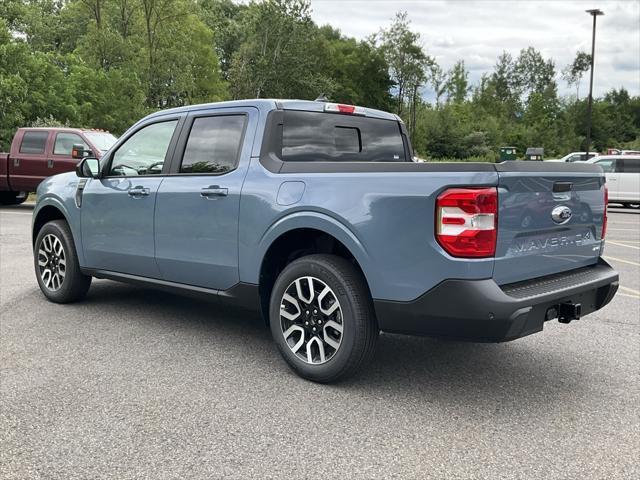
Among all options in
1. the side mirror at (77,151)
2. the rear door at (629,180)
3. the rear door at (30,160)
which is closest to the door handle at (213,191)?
the side mirror at (77,151)

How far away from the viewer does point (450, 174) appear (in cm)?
344

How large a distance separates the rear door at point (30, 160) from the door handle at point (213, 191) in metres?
12.2

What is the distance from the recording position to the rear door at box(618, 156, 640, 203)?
67.5ft

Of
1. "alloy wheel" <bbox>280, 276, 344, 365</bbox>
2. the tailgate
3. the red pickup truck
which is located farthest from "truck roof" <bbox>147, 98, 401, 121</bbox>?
the red pickup truck

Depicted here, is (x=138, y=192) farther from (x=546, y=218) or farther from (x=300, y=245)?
(x=546, y=218)

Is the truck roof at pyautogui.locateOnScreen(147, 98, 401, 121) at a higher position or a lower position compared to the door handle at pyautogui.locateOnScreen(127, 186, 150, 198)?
higher

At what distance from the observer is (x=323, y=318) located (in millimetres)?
4051

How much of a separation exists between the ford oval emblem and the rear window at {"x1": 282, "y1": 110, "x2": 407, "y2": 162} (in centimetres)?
159

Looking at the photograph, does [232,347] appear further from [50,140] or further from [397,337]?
[50,140]

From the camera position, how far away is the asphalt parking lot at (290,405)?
3.02 metres

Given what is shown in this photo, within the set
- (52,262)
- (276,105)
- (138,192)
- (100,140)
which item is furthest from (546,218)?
(100,140)

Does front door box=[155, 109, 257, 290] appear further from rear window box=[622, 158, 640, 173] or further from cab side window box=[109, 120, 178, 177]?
rear window box=[622, 158, 640, 173]

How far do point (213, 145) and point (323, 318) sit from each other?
165cm

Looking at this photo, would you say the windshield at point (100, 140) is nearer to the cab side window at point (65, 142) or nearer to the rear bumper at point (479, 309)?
the cab side window at point (65, 142)
